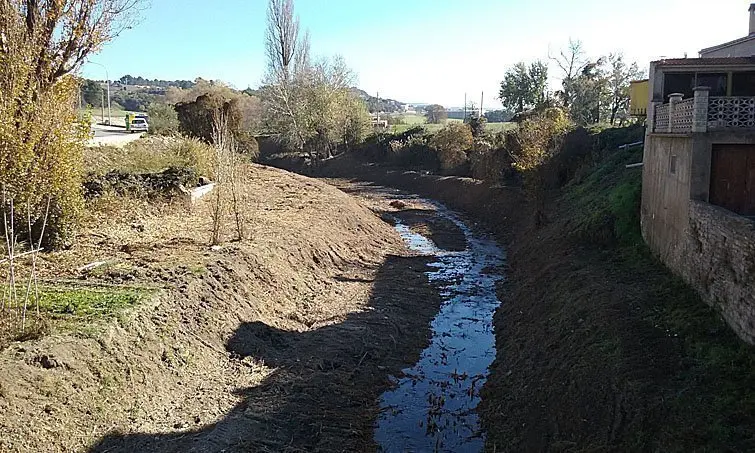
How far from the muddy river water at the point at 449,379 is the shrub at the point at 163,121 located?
69.3 ft

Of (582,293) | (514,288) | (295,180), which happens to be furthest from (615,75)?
(582,293)

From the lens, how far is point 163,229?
59.2ft

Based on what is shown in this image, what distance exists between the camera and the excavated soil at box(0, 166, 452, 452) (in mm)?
8672

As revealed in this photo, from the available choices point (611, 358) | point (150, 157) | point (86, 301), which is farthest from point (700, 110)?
point (150, 157)

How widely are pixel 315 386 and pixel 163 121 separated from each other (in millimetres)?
32104

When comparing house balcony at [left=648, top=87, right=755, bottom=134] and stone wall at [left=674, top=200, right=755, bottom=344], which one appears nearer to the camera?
stone wall at [left=674, top=200, right=755, bottom=344]

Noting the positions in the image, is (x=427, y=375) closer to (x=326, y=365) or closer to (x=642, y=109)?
(x=326, y=365)

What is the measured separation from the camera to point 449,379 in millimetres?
12750

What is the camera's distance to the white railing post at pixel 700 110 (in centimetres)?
1254

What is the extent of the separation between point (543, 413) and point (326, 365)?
4.44 m

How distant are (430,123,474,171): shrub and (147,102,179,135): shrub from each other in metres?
19.0

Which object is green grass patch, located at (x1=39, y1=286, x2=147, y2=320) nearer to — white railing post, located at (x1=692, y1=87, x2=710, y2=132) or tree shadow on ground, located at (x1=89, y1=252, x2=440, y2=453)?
tree shadow on ground, located at (x1=89, y1=252, x2=440, y2=453)

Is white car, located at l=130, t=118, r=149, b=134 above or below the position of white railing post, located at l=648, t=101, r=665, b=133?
above

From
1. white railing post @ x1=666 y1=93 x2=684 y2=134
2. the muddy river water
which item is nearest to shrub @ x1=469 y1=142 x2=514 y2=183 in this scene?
the muddy river water
